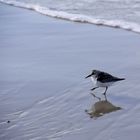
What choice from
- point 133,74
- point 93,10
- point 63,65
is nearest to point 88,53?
point 63,65

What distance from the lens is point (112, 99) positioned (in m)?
7.19

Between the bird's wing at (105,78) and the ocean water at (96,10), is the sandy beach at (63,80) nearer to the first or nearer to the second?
the bird's wing at (105,78)

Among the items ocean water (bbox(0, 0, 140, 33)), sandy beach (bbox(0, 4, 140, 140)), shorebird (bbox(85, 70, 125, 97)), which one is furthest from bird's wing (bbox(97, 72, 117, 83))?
ocean water (bbox(0, 0, 140, 33))

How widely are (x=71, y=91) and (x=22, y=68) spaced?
165cm

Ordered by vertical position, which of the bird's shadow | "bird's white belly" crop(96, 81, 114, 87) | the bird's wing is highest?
the bird's wing

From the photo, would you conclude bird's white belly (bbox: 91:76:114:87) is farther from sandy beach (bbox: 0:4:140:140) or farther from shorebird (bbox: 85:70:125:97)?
sandy beach (bbox: 0:4:140:140)

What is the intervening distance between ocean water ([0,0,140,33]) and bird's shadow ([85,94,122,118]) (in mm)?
4198

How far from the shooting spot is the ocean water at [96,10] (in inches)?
481

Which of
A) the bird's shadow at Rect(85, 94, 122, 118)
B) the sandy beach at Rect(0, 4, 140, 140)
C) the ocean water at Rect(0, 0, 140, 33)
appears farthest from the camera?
the ocean water at Rect(0, 0, 140, 33)

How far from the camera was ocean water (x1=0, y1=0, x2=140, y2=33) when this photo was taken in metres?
12.2

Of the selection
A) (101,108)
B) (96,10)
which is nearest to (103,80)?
(101,108)

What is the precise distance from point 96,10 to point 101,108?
7296mm

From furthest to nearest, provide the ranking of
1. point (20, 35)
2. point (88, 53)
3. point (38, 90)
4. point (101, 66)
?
1. point (20, 35)
2. point (88, 53)
3. point (101, 66)
4. point (38, 90)

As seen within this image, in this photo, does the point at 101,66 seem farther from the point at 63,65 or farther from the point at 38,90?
the point at 38,90
